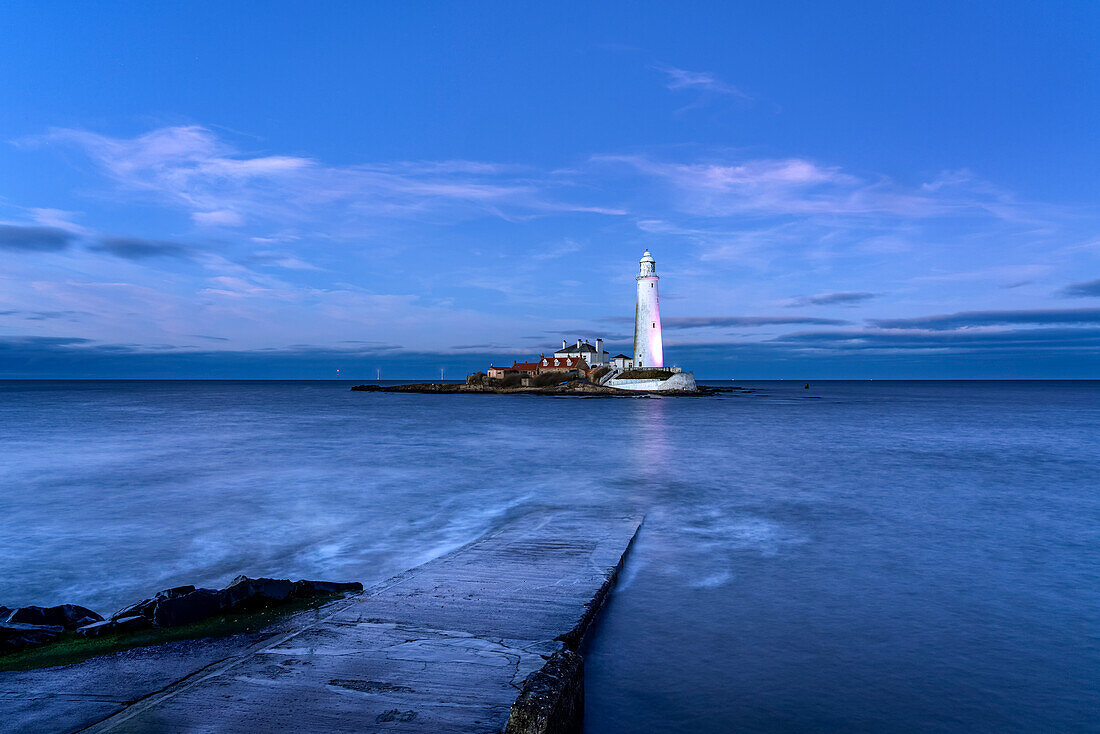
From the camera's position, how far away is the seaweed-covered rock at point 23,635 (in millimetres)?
5547

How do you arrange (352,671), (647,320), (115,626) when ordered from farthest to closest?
(647,320)
(115,626)
(352,671)

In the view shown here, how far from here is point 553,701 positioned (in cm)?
379

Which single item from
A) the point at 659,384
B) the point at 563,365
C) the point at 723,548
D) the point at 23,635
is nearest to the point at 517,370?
the point at 563,365

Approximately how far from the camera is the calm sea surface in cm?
558

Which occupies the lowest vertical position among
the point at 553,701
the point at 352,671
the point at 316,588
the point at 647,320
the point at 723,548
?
the point at 723,548

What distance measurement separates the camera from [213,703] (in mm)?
4082

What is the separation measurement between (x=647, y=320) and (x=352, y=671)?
61753mm

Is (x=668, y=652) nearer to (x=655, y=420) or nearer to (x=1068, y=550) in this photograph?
(x=1068, y=550)

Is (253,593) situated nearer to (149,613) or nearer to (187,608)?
(187,608)

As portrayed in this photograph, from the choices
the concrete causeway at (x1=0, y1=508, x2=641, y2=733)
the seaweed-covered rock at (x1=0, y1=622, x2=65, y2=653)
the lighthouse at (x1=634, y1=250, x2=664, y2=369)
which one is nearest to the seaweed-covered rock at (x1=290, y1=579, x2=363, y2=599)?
the concrete causeway at (x1=0, y1=508, x2=641, y2=733)

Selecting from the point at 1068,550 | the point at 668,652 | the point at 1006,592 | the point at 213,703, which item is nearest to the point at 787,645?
the point at 668,652

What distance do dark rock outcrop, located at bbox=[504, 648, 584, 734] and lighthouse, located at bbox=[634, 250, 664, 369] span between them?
59.9 meters

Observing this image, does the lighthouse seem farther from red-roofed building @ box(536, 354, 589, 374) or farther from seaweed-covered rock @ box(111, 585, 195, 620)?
seaweed-covered rock @ box(111, 585, 195, 620)

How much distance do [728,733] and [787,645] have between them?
1.85 meters
